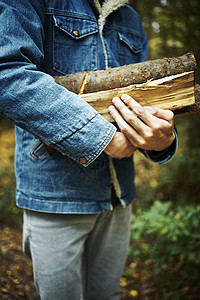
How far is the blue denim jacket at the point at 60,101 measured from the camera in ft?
3.00

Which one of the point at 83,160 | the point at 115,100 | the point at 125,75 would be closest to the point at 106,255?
the point at 83,160

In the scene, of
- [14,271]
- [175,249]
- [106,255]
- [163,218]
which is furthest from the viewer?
[14,271]

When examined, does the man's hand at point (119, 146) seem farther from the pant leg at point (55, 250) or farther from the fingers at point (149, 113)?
the pant leg at point (55, 250)

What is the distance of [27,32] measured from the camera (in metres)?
0.96

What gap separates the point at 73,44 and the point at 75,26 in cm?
9

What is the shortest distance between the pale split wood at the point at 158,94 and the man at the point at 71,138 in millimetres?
53

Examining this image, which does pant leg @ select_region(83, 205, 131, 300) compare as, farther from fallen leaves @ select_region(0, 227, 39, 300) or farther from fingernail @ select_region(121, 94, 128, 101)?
fallen leaves @ select_region(0, 227, 39, 300)

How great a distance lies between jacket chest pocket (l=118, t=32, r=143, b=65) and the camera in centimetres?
140

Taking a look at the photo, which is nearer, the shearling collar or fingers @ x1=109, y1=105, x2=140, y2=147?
fingers @ x1=109, y1=105, x2=140, y2=147

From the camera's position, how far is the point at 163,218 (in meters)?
2.84

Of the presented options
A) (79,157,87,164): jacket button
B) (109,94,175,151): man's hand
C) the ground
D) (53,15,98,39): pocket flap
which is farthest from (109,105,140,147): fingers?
the ground

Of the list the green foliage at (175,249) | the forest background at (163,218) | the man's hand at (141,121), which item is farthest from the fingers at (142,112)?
the green foliage at (175,249)

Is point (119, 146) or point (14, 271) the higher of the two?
point (119, 146)

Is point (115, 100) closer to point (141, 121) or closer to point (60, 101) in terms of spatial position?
point (141, 121)
